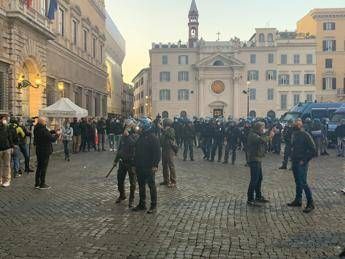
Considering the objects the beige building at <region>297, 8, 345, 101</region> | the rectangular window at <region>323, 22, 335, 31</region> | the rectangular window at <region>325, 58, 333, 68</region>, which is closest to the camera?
the beige building at <region>297, 8, 345, 101</region>

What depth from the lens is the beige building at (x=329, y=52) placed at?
7601cm

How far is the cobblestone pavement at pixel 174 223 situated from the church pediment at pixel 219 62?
69.4 m

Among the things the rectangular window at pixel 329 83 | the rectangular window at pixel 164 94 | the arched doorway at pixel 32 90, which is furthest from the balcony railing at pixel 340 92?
the arched doorway at pixel 32 90

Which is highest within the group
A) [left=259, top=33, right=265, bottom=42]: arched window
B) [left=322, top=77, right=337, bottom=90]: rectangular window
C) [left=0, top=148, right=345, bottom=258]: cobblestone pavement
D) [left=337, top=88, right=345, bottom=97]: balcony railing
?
[left=259, top=33, right=265, bottom=42]: arched window

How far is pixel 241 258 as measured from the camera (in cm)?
645

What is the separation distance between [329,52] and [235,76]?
48.5 feet

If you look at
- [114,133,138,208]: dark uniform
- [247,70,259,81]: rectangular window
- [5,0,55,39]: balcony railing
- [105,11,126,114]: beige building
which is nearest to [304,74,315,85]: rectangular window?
[247,70,259,81]: rectangular window

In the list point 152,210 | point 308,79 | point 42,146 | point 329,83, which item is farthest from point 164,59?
point 152,210

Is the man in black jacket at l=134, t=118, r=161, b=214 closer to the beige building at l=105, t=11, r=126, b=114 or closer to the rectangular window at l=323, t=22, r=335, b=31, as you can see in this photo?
the beige building at l=105, t=11, r=126, b=114

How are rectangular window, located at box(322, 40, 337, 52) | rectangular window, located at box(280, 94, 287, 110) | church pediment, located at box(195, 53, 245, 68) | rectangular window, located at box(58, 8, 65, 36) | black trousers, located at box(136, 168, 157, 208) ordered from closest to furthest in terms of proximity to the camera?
black trousers, located at box(136, 168, 157, 208) < rectangular window, located at box(58, 8, 65, 36) < rectangular window, located at box(322, 40, 337, 52) < church pediment, located at box(195, 53, 245, 68) < rectangular window, located at box(280, 94, 287, 110)

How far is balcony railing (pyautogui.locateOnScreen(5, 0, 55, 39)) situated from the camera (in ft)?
79.3

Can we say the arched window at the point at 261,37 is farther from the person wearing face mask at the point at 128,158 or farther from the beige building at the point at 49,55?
the person wearing face mask at the point at 128,158

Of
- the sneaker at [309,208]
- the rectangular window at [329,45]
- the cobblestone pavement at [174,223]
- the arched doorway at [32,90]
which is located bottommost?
the cobblestone pavement at [174,223]

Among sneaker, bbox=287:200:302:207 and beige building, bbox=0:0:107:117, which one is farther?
beige building, bbox=0:0:107:117
